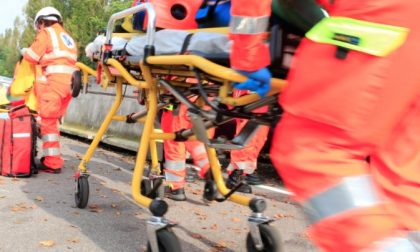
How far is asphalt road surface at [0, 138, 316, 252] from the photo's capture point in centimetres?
371

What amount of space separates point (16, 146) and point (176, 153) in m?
2.02

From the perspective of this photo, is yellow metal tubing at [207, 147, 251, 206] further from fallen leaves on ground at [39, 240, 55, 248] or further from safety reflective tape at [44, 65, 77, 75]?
safety reflective tape at [44, 65, 77, 75]

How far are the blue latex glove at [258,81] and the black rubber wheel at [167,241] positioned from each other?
1.09 m

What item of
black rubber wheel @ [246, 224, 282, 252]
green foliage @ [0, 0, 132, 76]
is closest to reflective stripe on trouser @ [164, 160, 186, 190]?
black rubber wheel @ [246, 224, 282, 252]

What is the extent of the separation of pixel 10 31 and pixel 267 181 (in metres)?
72.0

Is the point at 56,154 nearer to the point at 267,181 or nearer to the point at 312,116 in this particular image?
the point at 267,181

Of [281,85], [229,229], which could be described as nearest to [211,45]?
[281,85]

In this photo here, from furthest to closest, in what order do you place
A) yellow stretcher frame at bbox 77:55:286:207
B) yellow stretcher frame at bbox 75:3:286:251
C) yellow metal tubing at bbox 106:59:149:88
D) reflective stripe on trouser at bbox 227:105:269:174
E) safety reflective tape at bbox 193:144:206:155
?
reflective stripe on trouser at bbox 227:105:269:174 → safety reflective tape at bbox 193:144:206:155 → yellow metal tubing at bbox 106:59:149:88 → yellow stretcher frame at bbox 75:3:286:251 → yellow stretcher frame at bbox 77:55:286:207

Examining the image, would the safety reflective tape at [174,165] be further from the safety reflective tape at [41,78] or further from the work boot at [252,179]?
the safety reflective tape at [41,78]

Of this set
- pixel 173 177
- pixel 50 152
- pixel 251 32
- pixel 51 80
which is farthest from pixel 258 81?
pixel 51 80

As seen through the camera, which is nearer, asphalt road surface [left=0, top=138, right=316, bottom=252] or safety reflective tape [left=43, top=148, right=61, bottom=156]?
asphalt road surface [left=0, top=138, right=316, bottom=252]

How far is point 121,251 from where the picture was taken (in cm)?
355

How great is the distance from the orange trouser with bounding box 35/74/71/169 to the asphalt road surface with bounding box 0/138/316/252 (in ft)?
1.04

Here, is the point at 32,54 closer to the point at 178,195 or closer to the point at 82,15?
the point at 178,195
